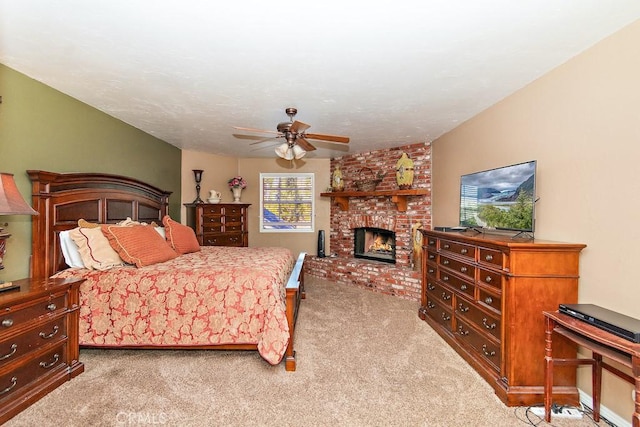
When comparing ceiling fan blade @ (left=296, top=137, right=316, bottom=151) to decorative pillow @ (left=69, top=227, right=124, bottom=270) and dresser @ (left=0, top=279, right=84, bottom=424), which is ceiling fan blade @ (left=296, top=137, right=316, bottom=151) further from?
dresser @ (left=0, top=279, right=84, bottom=424)

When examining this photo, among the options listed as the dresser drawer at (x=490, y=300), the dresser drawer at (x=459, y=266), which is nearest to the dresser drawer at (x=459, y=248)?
the dresser drawer at (x=459, y=266)

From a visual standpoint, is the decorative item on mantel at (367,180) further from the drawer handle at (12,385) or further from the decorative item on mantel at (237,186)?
the drawer handle at (12,385)

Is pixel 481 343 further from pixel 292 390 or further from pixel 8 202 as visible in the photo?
pixel 8 202

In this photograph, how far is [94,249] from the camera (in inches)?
108

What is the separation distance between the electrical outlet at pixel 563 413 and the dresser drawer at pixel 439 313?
98 centimetres

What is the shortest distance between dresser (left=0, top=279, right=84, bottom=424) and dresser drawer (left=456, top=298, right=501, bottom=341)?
10.5 feet

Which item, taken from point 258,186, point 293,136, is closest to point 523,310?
point 293,136

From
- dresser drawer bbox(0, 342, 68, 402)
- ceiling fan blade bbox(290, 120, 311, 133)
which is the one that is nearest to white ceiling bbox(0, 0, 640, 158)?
ceiling fan blade bbox(290, 120, 311, 133)

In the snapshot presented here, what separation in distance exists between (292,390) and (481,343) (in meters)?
1.54

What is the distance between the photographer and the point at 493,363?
7.41 feet

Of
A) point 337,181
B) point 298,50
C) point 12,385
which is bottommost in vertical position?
point 12,385

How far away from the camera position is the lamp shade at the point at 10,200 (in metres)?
1.85

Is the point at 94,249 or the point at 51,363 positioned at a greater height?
the point at 94,249

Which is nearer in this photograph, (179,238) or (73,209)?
(73,209)
